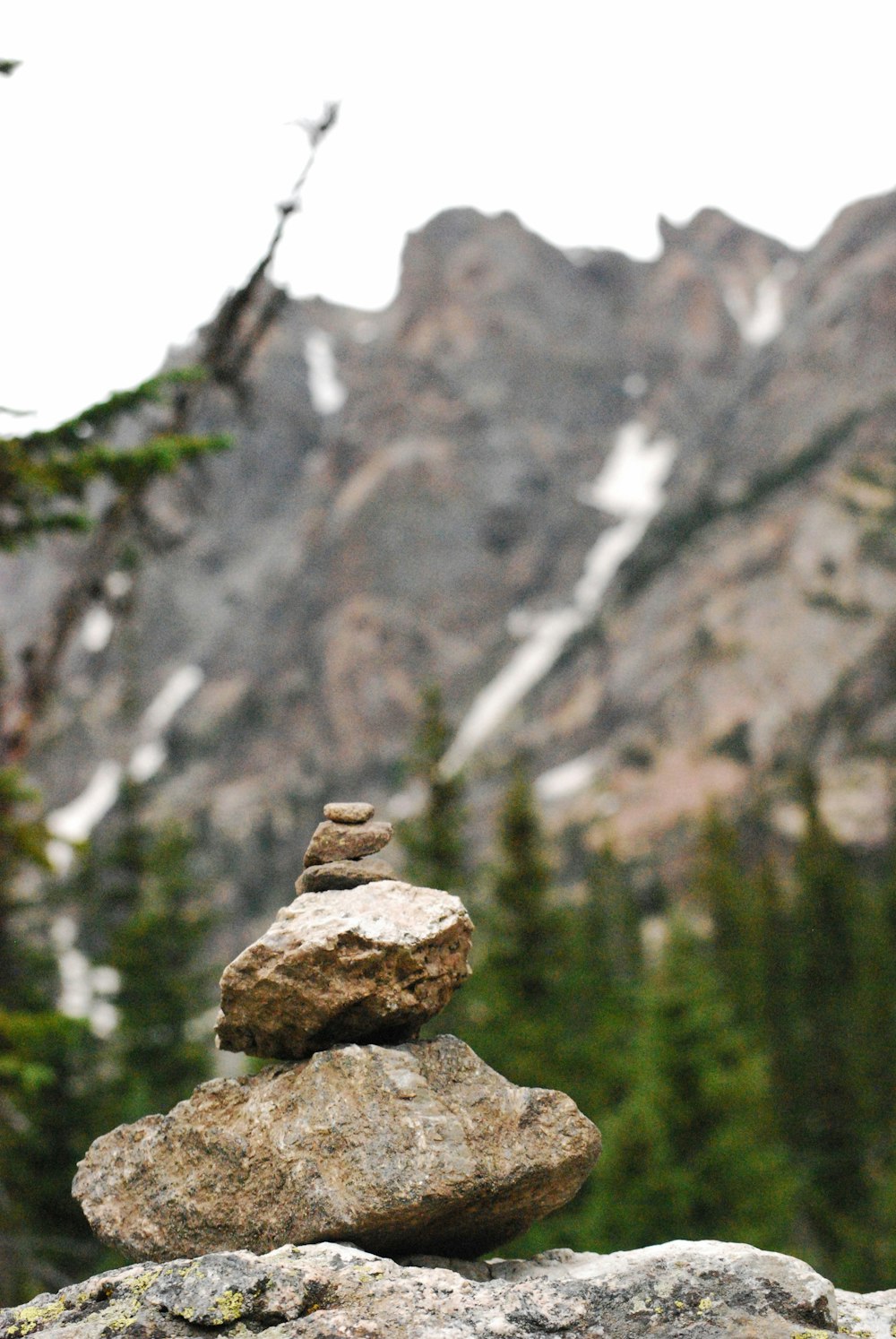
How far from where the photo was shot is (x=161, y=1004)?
31484mm

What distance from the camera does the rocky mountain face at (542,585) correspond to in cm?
10794

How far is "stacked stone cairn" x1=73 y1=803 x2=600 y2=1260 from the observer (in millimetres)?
5152

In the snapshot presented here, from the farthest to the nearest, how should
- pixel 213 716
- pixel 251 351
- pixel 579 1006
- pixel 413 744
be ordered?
pixel 213 716
pixel 579 1006
pixel 413 744
pixel 251 351

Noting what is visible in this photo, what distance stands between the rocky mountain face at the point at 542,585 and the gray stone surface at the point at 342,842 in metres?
86.2

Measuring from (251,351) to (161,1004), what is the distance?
20875 mm

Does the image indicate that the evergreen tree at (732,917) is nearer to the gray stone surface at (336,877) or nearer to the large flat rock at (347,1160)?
the gray stone surface at (336,877)

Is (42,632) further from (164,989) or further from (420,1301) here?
(164,989)

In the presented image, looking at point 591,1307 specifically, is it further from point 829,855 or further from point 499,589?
point 499,589

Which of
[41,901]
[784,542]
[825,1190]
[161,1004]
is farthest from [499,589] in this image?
[41,901]

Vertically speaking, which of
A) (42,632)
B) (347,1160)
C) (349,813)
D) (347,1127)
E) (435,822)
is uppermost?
(42,632)

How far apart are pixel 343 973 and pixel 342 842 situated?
1031mm

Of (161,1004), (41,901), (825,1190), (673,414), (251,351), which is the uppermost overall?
(673,414)

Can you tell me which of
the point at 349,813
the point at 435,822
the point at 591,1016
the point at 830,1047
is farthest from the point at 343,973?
the point at 830,1047

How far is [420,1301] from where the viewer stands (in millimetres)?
4445
